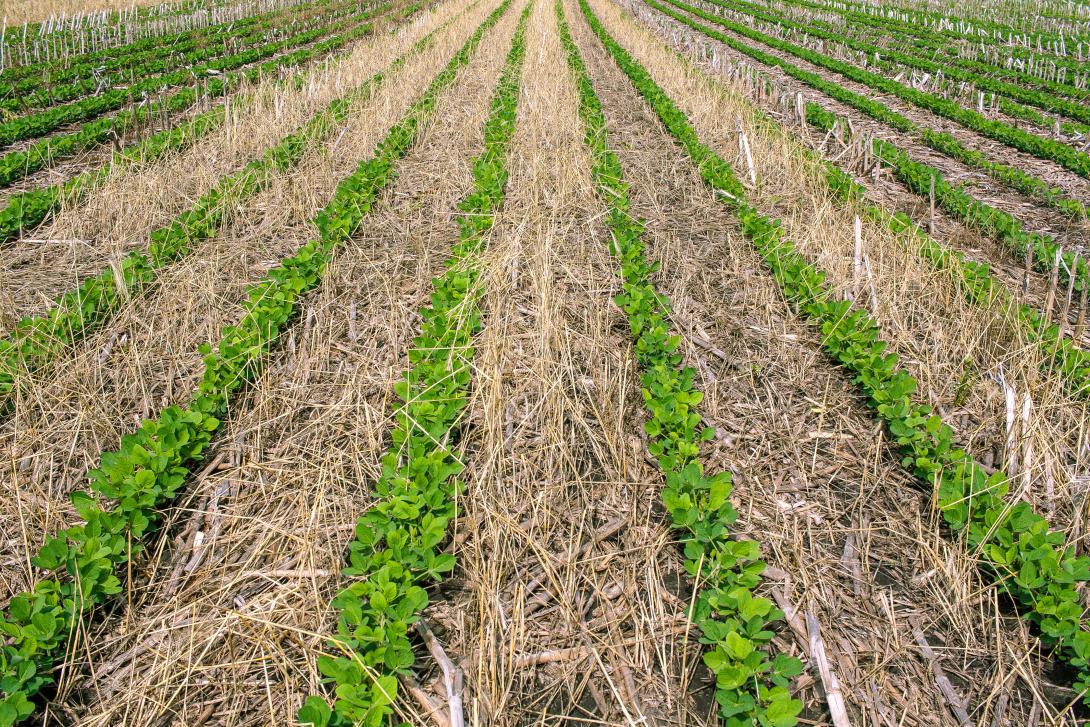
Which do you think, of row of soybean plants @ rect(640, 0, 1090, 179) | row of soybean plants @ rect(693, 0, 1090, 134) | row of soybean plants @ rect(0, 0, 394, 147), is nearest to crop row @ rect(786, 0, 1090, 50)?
row of soybean plants @ rect(693, 0, 1090, 134)

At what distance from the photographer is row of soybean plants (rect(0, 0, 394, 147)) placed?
8844 mm

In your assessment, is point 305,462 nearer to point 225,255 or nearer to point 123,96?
point 225,255

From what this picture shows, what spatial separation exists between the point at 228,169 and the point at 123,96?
5234 millimetres

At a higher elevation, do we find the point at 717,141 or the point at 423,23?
the point at 423,23

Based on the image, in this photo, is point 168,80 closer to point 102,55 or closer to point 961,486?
point 102,55

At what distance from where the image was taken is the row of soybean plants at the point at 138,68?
34.8 ft

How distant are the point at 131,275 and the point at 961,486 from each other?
524cm

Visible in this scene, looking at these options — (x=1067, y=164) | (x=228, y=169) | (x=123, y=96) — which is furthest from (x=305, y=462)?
(x=123, y=96)

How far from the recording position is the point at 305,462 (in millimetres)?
3295

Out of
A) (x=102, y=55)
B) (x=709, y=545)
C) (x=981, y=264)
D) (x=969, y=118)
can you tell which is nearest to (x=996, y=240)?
(x=981, y=264)

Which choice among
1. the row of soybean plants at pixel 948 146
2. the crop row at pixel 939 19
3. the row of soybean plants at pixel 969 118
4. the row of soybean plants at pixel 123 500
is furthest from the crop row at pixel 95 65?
the crop row at pixel 939 19

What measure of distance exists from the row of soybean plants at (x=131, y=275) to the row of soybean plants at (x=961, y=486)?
4.66 meters

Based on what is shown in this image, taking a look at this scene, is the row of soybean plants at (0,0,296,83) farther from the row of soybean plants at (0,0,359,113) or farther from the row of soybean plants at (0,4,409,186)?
the row of soybean plants at (0,4,409,186)

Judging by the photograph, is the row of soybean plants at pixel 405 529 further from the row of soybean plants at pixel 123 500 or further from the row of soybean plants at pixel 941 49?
the row of soybean plants at pixel 941 49
